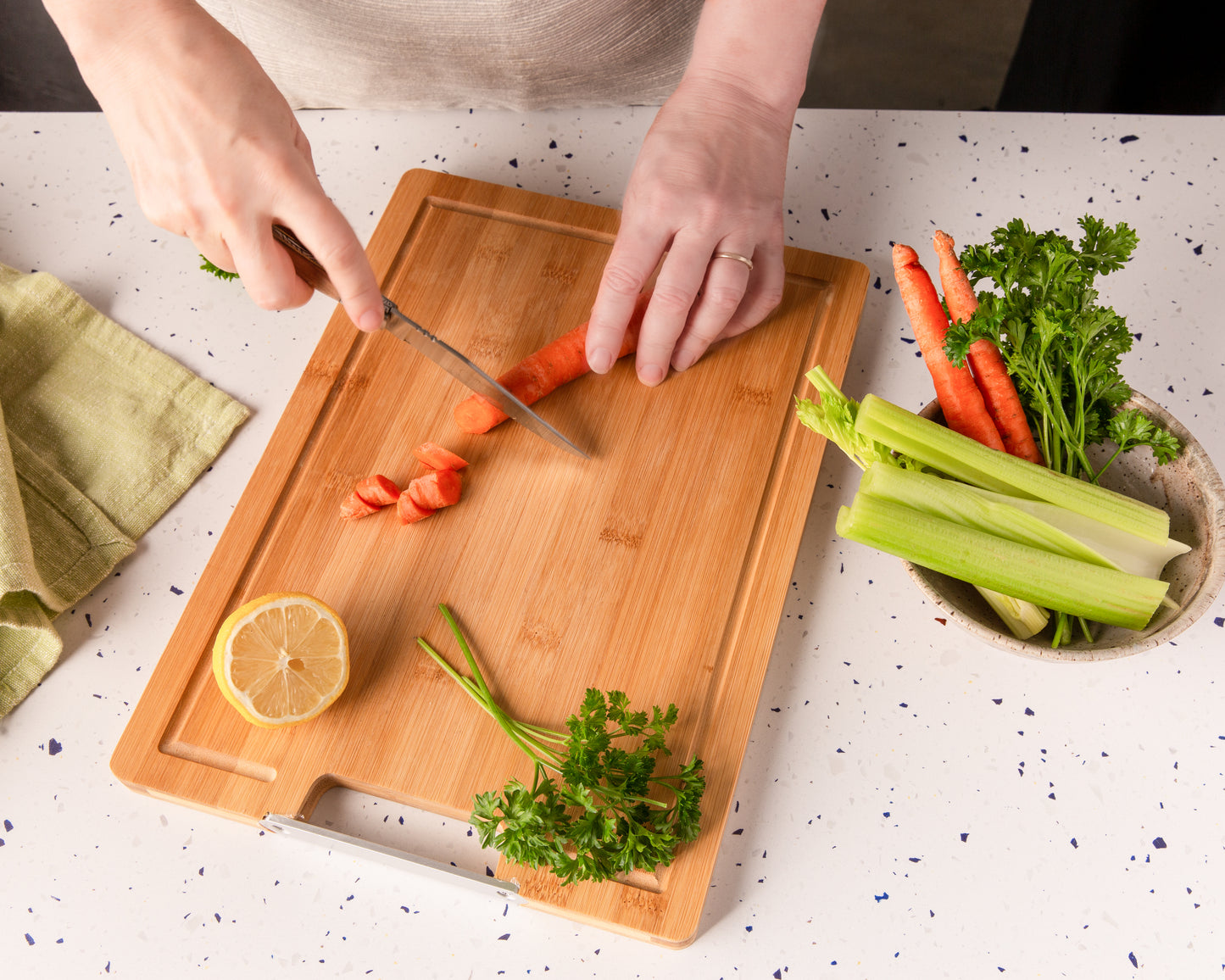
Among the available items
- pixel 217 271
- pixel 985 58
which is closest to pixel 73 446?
pixel 217 271

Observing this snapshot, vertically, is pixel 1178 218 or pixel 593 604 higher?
pixel 1178 218

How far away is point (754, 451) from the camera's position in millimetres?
1540

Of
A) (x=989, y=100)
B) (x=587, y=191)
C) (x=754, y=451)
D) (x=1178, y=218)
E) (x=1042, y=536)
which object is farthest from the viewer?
(x=989, y=100)

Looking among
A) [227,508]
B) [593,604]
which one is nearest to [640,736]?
[593,604]

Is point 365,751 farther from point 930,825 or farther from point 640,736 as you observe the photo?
point 930,825

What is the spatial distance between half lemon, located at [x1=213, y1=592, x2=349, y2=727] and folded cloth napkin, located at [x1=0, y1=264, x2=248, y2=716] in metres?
0.36

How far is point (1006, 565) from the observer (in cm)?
121

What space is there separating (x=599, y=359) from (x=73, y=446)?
0.95m

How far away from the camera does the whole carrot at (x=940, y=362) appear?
1.35 metres

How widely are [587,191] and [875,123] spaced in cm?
61

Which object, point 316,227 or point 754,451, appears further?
point 754,451

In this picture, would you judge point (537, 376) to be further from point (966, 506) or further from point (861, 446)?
point (966, 506)

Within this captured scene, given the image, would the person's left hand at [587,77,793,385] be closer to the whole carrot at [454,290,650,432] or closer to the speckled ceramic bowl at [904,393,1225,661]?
the whole carrot at [454,290,650,432]

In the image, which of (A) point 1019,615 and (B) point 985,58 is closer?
(A) point 1019,615
